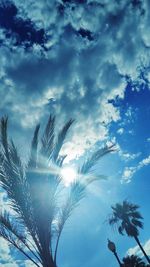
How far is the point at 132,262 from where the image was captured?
30.7 meters

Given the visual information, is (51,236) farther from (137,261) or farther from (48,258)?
(137,261)

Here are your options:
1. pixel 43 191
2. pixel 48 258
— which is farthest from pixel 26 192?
pixel 48 258

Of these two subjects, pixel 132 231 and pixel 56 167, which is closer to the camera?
pixel 56 167

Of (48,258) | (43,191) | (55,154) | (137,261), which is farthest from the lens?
(137,261)

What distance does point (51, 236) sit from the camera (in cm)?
859

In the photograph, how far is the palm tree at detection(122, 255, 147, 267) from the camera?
98.9 ft

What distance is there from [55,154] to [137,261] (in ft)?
88.1

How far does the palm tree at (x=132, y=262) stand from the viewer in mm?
30138

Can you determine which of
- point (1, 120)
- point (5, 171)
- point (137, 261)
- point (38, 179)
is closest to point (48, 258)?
point (38, 179)

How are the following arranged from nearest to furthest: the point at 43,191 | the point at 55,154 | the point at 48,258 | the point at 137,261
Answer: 1. the point at 48,258
2. the point at 43,191
3. the point at 55,154
4. the point at 137,261

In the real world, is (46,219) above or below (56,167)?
below

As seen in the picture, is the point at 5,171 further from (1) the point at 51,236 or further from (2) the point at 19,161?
(1) the point at 51,236

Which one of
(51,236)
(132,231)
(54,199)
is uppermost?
(132,231)

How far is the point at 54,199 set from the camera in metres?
8.72
